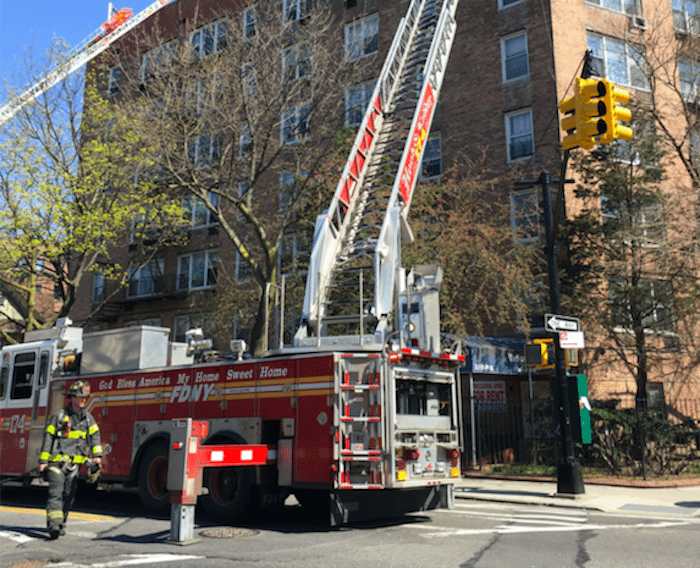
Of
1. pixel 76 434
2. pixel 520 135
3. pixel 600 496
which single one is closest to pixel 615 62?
pixel 520 135

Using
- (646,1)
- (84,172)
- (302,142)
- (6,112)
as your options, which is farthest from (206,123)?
(646,1)

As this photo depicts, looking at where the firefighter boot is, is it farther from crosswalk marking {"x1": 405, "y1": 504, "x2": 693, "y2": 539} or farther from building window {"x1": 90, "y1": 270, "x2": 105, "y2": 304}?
building window {"x1": 90, "y1": 270, "x2": 105, "y2": 304}

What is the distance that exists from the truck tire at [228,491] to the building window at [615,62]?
21.5 meters

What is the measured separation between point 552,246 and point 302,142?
9.29 m

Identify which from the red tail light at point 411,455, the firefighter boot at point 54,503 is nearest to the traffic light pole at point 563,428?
the red tail light at point 411,455

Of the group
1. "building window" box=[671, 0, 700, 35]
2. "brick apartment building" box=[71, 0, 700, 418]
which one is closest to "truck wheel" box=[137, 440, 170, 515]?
"brick apartment building" box=[71, 0, 700, 418]

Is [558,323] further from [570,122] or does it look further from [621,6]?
[621,6]

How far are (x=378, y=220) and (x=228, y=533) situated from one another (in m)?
7.21

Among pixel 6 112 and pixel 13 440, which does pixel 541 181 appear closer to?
pixel 13 440

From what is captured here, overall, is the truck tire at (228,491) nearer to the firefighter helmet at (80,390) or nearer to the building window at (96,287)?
the firefighter helmet at (80,390)

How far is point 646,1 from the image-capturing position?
2656 centimetres

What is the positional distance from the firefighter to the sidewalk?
6.44m

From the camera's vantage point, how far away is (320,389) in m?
8.95

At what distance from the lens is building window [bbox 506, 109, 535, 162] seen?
24.2 meters
